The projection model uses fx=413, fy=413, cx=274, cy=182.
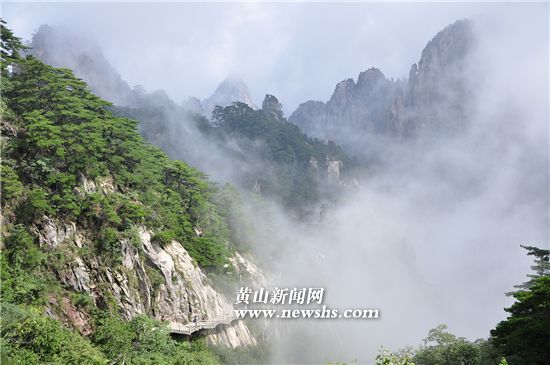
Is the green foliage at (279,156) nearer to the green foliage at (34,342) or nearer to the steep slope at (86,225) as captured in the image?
the steep slope at (86,225)

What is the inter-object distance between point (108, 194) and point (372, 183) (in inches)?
4563

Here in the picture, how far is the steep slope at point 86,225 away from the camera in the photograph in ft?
87.2

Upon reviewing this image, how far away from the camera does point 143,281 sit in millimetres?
33094

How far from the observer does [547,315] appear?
25.0 meters

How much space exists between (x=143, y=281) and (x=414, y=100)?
157m

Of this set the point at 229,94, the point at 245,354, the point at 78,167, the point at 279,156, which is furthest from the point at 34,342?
the point at 229,94

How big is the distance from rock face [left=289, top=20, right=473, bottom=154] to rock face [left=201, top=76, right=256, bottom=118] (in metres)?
34.4

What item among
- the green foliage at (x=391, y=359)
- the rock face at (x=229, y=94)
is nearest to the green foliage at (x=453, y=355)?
the green foliage at (x=391, y=359)

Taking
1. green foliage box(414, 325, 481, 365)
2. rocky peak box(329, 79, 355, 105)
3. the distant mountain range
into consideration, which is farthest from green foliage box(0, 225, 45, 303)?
rocky peak box(329, 79, 355, 105)

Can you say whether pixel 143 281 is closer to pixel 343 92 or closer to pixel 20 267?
pixel 20 267

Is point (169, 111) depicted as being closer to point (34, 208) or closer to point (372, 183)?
point (372, 183)

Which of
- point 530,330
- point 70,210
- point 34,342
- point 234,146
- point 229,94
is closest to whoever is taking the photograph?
point 34,342

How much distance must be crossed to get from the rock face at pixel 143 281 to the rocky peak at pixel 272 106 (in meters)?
103

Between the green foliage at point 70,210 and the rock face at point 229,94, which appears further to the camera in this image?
the rock face at point 229,94
